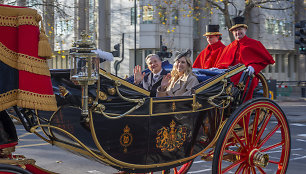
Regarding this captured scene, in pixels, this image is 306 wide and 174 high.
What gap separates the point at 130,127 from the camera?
342cm

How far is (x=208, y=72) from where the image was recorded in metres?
4.88

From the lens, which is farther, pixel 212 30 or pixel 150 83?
pixel 212 30

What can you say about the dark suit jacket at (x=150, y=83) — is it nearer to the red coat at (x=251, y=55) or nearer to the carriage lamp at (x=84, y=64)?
the red coat at (x=251, y=55)

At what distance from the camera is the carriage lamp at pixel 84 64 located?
2752 mm

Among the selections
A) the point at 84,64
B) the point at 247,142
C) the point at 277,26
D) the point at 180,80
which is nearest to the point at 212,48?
the point at 180,80

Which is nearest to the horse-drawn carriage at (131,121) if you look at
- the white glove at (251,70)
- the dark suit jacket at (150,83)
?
the white glove at (251,70)

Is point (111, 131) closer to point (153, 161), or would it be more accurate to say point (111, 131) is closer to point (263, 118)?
point (153, 161)

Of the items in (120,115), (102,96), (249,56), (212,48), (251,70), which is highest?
(212,48)

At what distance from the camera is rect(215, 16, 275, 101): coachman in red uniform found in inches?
192

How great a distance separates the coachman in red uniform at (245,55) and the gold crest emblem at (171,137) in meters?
1.26

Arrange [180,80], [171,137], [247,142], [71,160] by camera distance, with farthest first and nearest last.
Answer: [71,160] < [180,80] < [247,142] < [171,137]

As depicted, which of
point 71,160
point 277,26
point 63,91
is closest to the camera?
point 63,91

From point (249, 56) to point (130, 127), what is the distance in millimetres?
2364

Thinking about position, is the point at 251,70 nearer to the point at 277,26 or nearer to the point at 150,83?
the point at 150,83
